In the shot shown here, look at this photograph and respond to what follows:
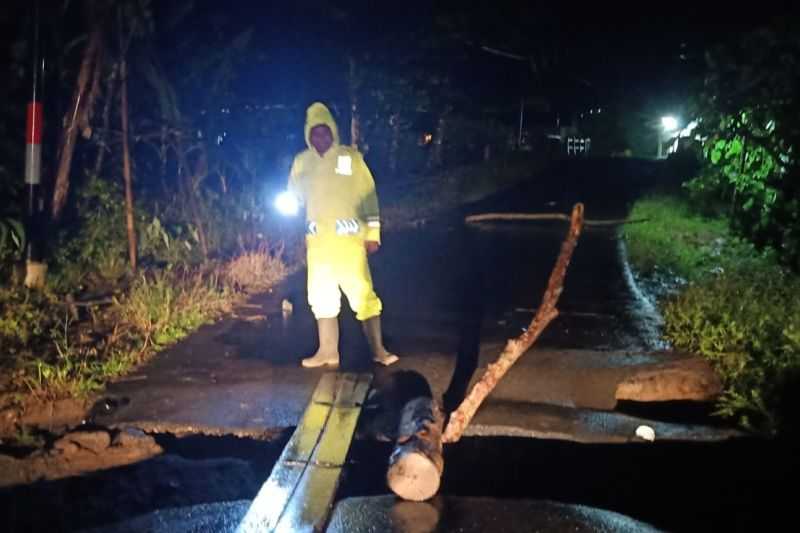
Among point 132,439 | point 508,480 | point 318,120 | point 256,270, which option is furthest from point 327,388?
point 256,270

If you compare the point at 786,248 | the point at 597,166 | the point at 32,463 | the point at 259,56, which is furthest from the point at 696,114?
the point at 597,166

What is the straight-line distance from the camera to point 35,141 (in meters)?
6.97

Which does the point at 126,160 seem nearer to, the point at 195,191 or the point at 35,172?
the point at 35,172

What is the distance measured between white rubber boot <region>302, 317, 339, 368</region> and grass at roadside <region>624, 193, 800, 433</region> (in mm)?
2836

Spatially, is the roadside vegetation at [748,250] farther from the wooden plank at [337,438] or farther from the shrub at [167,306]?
the shrub at [167,306]

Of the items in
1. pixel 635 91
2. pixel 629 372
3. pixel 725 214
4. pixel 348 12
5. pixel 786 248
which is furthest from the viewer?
pixel 635 91

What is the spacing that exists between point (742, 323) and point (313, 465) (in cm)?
389

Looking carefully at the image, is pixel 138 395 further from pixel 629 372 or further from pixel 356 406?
pixel 629 372

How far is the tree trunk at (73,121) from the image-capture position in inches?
318

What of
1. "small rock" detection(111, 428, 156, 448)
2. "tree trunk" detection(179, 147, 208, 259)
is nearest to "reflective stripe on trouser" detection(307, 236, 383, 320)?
"small rock" detection(111, 428, 156, 448)

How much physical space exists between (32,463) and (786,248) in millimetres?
8021

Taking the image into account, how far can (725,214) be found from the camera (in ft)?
49.0

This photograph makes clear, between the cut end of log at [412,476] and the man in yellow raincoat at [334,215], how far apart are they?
215cm

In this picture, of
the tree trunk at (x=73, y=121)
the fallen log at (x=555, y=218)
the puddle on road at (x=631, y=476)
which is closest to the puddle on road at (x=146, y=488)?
the puddle on road at (x=631, y=476)
